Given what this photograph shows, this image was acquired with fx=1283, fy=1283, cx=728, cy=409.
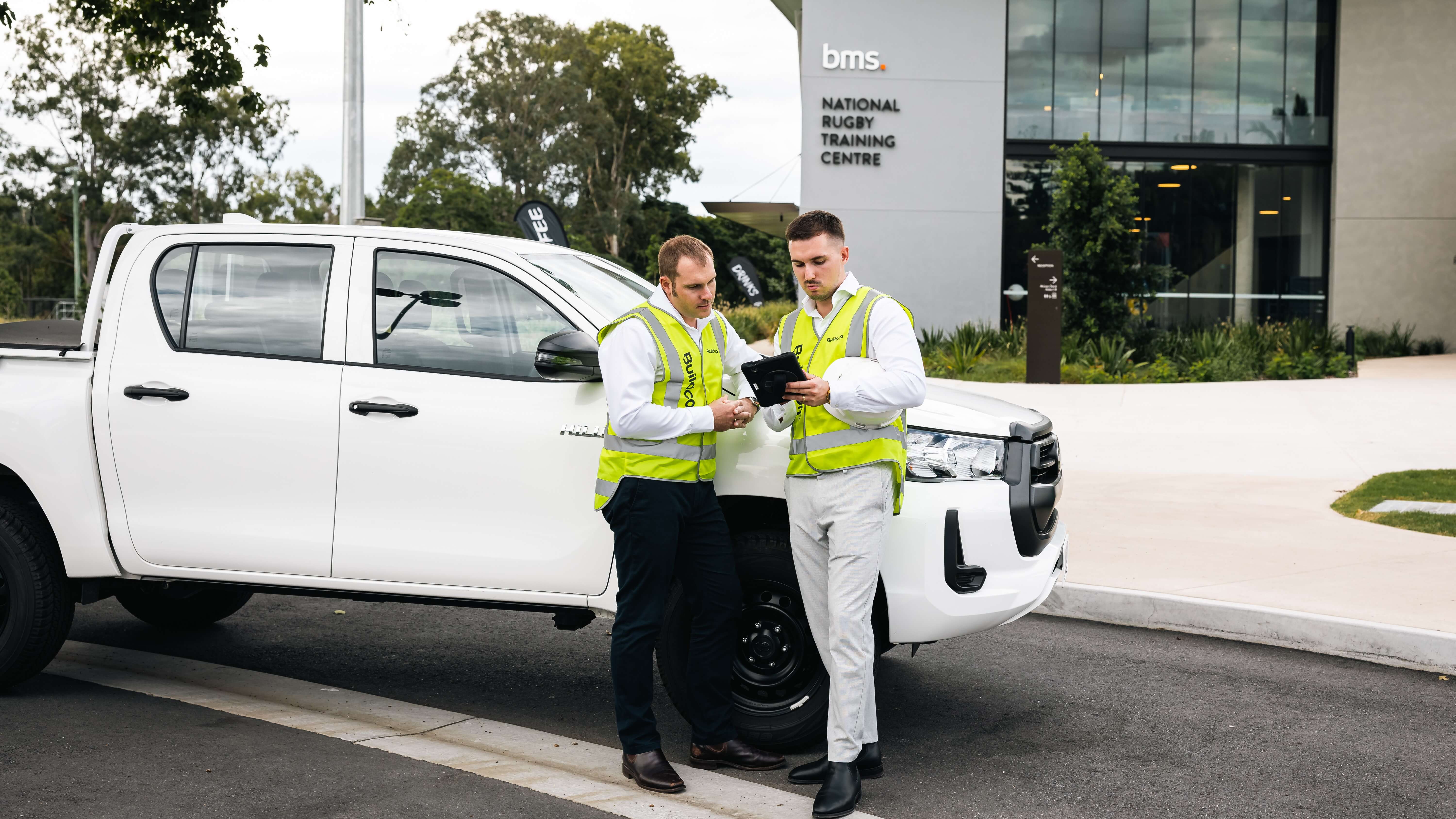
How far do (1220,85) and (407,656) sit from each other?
2463 cm

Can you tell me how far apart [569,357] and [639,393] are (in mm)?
406

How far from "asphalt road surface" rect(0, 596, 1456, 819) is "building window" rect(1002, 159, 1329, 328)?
20.3 meters

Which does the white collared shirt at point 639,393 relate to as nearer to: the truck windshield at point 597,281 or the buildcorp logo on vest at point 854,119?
the truck windshield at point 597,281

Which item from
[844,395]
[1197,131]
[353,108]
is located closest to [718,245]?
[1197,131]

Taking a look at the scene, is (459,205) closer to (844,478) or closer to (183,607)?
(183,607)

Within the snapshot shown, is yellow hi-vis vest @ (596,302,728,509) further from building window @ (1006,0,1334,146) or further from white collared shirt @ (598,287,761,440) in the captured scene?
building window @ (1006,0,1334,146)

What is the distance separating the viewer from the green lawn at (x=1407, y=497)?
9.09 meters

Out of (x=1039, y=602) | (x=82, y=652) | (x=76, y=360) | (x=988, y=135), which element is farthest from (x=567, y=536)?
(x=988, y=135)

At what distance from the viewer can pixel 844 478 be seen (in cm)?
421

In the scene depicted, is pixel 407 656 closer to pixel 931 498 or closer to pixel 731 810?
pixel 731 810

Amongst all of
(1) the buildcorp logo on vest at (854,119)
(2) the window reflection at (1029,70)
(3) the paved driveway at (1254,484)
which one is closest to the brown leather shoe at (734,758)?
(3) the paved driveway at (1254,484)

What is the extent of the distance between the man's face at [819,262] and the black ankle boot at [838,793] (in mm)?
1589

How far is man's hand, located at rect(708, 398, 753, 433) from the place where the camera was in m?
4.26

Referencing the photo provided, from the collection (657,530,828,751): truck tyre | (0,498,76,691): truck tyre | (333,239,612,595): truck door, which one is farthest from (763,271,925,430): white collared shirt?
(0,498,76,691): truck tyre
